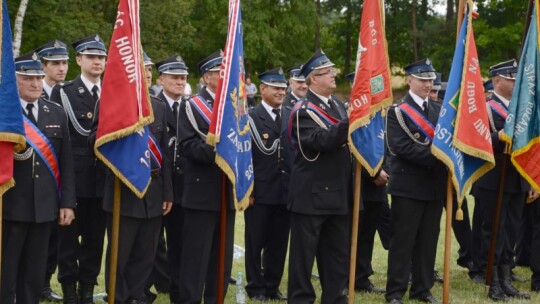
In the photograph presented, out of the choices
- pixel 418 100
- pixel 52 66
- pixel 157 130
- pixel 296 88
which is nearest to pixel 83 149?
pixel 157 130

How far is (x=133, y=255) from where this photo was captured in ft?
23.2

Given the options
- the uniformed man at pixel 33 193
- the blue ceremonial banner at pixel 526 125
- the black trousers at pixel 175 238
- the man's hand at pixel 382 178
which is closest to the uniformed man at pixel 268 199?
the black trousers at pixel 175 238

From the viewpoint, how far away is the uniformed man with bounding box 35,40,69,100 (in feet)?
26.5

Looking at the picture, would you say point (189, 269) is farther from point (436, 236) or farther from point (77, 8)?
point (77, 8)

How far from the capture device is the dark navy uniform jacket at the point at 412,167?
8.14 metres

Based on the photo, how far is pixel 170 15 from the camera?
30875 millimetres

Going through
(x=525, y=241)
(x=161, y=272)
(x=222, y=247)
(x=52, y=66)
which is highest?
(x=52, y=66)

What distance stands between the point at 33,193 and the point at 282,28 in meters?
36.4

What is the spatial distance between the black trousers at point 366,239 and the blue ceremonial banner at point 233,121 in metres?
2.49

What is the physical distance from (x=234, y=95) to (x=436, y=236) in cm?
278

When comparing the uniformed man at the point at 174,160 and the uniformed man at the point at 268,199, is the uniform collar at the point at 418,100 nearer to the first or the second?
the uniformed man at the point at 268,199

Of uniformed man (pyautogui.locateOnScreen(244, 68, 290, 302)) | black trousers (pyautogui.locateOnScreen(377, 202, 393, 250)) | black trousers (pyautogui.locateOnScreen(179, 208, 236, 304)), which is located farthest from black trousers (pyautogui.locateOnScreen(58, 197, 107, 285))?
black trousers (pyautogui.locateOnScreen(377, 202, 393, 250))

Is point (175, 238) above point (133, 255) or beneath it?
beneath

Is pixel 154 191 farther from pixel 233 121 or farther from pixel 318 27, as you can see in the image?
pixel 318 27
